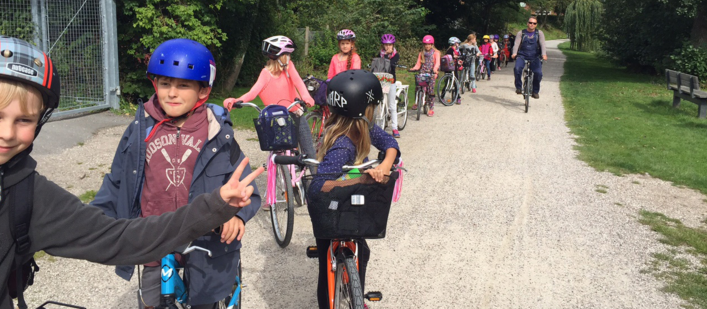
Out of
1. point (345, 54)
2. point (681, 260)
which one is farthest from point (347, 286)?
point (345, 54)

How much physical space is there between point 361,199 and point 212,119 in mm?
804

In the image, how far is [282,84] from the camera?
20.1 feet

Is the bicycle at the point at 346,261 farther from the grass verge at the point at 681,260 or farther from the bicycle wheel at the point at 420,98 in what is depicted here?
the bicycle wheel at the point at 420,98

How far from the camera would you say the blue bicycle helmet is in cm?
280

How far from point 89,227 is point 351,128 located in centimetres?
178

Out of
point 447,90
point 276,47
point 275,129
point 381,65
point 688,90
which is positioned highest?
point 276,47

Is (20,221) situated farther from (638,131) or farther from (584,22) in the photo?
(584,22)

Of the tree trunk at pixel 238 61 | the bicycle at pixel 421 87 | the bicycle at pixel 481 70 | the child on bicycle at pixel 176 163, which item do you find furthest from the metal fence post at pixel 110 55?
the bicycle at pixel 481 70

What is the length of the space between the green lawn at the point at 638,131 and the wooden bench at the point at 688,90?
0.27 m

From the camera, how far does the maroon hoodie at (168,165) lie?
2.89m

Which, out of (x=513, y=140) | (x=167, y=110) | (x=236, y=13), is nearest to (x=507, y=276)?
(x=167, y=110)

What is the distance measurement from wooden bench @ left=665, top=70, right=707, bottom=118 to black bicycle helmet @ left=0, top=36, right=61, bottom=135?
1483cm

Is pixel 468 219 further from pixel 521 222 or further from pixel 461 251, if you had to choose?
pixel 461 251

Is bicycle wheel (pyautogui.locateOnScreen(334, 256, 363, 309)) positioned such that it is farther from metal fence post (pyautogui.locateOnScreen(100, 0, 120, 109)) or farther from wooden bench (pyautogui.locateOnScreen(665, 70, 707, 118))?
wooden bench (pyautogui.locateOnScreen(665, 70, 707, 118))
